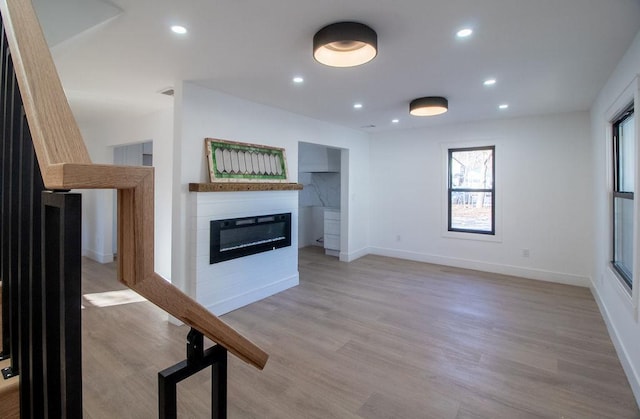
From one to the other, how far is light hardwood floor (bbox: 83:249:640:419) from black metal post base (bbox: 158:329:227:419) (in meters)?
1.54

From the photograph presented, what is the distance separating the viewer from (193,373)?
690 millimetres

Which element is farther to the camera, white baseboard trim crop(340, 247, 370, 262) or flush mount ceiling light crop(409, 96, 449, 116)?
white baseboard trim crop(340, 247, 370, 262)

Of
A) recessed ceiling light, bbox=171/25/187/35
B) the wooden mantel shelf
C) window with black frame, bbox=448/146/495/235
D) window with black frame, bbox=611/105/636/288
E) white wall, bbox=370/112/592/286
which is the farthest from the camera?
window with black frame, bbox=448/146/495/235

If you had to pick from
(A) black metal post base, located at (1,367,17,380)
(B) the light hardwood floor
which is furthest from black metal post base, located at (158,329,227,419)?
(B) the light hardwood floor

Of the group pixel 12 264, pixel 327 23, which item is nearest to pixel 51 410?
pixel 12 264

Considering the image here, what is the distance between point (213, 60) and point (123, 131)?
3459 millimetres

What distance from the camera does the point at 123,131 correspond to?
5.35 metres

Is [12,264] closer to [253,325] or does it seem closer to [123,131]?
[253,325]

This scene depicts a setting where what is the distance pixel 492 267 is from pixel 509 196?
121cm

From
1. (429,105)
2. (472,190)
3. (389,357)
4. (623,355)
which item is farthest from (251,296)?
(472,190)

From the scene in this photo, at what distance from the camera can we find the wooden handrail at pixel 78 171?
48 cm

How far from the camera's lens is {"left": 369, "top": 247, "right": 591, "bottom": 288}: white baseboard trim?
4.72m

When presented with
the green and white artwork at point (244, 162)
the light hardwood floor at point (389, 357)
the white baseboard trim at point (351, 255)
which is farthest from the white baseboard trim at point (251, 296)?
the white baseboard trim at point (351, 255)

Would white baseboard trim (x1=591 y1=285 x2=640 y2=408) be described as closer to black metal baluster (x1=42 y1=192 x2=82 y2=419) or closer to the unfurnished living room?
the unfurnished living room
